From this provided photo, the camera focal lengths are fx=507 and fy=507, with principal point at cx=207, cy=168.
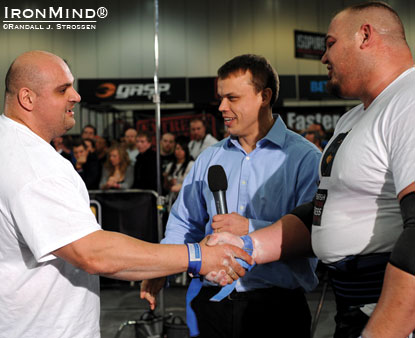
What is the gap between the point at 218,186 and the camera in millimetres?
2170

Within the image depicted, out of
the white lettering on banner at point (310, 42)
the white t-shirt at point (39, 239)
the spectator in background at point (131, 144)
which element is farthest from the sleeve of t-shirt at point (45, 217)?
the white lettering on banner at point (310, 42)

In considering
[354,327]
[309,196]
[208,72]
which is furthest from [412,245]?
[208,72]

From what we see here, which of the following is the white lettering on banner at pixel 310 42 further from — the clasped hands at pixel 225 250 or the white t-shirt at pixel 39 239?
the white t-shirt at pixel 39 239

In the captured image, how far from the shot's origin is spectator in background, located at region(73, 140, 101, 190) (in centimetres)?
648

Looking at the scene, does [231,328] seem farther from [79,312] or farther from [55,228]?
[55,228]

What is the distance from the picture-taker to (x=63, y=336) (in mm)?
1911

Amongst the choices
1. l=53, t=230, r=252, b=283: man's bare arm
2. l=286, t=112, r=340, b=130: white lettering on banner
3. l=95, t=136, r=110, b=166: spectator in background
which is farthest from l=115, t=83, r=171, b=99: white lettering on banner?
l=53, t=230, r=252, b=283: man's bare arm

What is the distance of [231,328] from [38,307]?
2.93 feet

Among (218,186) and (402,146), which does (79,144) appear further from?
(402,146)

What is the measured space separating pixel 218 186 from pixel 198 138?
4.99 meters

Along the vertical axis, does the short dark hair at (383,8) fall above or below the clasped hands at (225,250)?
above

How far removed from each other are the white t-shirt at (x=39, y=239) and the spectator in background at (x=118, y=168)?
4.30 meters

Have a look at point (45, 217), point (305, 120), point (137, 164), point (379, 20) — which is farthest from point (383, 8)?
point (305, 120)

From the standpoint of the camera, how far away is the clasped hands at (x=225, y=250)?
7.09 ft
